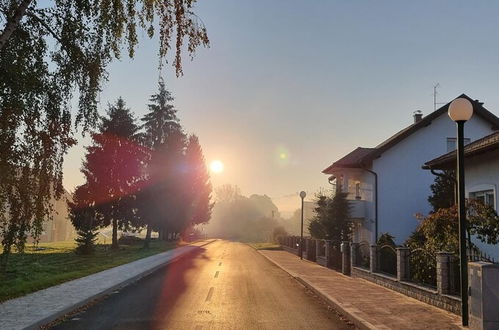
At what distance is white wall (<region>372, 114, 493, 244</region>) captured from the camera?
28078 millimetres

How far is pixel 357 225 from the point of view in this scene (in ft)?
102

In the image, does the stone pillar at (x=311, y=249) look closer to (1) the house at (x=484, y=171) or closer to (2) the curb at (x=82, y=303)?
(2) the curb at (x=82, y=303)

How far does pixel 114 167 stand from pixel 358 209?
72.4 ft

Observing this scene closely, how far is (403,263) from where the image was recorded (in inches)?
535

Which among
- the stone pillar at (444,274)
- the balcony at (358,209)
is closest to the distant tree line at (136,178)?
the balcony at (358,209)

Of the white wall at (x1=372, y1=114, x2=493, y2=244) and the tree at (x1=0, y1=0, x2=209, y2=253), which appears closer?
the tree at (x1=0, y1=0, x2=209, y2=253)

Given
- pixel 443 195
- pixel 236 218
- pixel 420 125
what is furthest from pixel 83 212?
pixel 236 218

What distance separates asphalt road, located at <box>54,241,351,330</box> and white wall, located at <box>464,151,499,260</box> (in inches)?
249

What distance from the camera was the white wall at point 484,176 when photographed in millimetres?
14836

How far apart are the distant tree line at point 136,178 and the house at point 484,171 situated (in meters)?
26.7

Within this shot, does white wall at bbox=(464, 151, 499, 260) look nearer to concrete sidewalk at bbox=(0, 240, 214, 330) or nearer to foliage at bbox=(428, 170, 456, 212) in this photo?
foliage at bbox=(428, 170, 456, 212)

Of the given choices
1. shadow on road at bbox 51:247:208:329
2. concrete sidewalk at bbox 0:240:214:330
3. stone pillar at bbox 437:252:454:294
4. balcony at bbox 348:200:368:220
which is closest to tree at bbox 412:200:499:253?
stone pillar at bbox 437:252:454:294

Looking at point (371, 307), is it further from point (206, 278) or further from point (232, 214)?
point (232, 214)

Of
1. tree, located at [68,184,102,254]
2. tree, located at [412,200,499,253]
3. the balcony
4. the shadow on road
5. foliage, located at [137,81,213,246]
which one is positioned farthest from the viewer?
foliage, located at [137,81,213,246]
